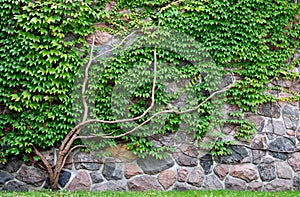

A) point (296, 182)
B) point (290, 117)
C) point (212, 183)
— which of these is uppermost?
point (290, 117)

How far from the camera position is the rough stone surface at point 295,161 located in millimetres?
3676

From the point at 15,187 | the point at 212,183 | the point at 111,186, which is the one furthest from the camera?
the point at 212,183

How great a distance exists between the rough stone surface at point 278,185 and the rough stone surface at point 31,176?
2.80m

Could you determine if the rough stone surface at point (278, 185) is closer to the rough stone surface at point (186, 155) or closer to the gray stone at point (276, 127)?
the gray stone at point (276, 127)

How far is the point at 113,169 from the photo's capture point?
349 centimetres

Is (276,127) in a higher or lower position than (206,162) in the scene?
higher

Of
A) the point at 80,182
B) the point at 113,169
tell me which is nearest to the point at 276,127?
the point at 113,169

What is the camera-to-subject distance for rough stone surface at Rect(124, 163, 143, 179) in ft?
11.4

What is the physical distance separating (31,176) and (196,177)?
2009 mm

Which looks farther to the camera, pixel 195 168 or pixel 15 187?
pixel 195 168

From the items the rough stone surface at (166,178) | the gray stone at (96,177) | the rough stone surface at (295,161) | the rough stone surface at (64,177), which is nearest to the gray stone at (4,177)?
the rough stone surface at (64,177)

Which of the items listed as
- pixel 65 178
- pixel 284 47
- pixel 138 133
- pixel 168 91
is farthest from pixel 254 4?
pixel 65 178

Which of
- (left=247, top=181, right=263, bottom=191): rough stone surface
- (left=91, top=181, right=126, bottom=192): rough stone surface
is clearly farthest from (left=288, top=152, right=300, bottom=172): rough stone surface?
(left=91, top=181, right=126, bottom=192): rough stone surface

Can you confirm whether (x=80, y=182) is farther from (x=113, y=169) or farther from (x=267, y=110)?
(x=267, y=110)
